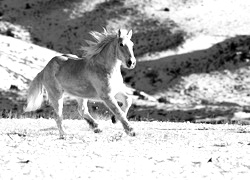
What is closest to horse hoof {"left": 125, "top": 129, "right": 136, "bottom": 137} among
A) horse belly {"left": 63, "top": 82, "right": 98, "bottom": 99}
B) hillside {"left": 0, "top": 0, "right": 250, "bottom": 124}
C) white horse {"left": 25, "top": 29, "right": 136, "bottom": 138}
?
white horse {"left": 25, "top": 29, "right": 136, "bottom": 138}

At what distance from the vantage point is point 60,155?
288 inches

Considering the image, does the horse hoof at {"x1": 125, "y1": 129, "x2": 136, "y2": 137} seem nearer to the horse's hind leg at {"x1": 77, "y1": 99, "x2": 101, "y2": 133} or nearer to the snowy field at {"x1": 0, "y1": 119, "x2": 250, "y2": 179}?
the snowy field at {"x1": 0, "y1": 119, "x2": 250, "y2": 179}

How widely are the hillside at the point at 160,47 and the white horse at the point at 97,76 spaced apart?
572 inches

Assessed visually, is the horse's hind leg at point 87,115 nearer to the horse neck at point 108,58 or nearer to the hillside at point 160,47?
the horse neck at point 108,58

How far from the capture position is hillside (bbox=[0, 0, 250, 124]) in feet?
106

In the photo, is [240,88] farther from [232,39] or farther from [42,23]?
[42,23]

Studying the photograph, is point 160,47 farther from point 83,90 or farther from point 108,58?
point 108,58

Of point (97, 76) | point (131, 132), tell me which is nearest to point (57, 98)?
point (97, 76)

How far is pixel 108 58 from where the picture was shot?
31.9 feet

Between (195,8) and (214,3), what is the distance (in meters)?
2.33

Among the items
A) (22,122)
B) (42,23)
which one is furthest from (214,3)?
(22,122)

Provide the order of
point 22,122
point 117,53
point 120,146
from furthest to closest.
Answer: point 22,122 < point 117,53 < point 120,146

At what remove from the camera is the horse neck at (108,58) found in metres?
9.63

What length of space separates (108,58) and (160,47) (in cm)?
3729
